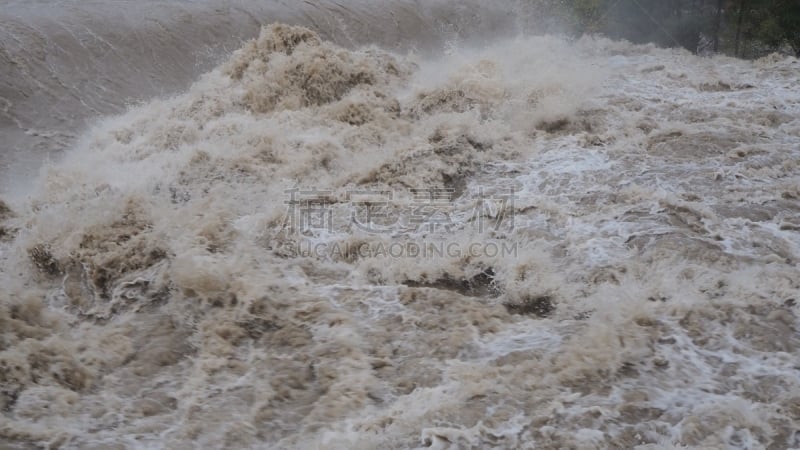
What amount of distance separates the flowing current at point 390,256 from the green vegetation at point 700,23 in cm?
384

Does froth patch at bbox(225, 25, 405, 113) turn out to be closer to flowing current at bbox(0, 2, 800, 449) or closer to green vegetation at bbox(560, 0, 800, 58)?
flowing current at bbox(0, 2, 800, 449)

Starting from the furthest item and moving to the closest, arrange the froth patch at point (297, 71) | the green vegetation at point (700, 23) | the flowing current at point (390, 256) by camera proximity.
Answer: the green vegetation at point (700, 23) → the froth patch at point (297, 71) → the flowing current at point (390, 256)

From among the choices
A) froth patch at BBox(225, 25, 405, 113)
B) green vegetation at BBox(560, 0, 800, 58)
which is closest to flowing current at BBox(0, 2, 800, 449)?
froth patch at BBox(225, 25, 405, 113)

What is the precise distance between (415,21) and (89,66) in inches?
276

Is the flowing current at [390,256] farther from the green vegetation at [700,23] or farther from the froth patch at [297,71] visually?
the green vegetation at [700,23]

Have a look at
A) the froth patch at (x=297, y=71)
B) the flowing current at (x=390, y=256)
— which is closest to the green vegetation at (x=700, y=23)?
the flowing current at (x=390, y=256)

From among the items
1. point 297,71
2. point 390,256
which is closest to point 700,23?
point 297,71

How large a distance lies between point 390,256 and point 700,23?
1123 cm

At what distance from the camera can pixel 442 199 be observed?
233 inches

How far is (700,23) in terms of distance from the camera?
43.2 feet

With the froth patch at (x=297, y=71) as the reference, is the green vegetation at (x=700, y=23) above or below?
above

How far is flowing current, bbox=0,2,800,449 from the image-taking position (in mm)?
3340

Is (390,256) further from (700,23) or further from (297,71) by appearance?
(700,23)

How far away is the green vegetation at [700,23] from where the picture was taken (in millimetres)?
12023
